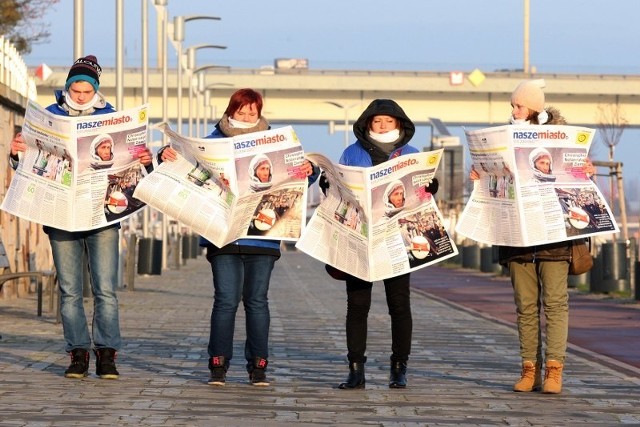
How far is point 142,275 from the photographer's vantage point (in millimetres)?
38875

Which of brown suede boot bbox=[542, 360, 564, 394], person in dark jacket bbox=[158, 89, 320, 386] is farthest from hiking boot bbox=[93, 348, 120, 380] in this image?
brown suede boot bbox=[542, 360, 564, 394]

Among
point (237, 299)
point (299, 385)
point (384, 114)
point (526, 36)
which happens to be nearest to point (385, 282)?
point (299, 385)

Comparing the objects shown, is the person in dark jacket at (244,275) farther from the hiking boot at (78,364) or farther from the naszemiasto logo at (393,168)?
the hiking boot at (78,364)

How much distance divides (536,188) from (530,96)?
581 mm

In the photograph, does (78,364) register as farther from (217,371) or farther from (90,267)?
(217,371)

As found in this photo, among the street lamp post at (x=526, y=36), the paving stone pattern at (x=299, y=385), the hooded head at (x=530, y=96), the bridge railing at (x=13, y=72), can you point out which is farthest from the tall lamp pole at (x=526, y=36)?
the hooded head at (x=530, y=96)

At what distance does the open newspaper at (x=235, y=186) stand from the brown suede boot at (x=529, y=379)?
5.42ft

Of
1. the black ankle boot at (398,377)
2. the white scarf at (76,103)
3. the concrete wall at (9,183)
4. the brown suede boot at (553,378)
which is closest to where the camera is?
the brown suede boot at (553,378)

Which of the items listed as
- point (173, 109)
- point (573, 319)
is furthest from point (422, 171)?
point (173, 109)

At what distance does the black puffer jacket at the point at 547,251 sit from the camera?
11.2m

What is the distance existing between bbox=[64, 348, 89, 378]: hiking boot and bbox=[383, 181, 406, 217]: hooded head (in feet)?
7.01

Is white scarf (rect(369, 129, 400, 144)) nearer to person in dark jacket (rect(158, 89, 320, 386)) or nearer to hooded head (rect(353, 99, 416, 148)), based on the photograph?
hooded head (rect(353, 99, 416, 148))

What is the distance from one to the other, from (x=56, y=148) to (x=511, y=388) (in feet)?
10.7

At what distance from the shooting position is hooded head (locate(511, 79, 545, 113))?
1120cm
